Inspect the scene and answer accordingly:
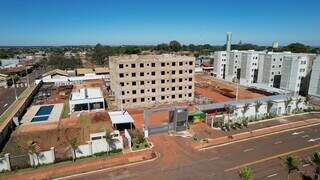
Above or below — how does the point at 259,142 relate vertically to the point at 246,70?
below

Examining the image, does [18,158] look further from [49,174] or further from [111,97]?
[111,97]

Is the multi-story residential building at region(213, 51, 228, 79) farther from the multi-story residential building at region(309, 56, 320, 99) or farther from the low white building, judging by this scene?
the low white building

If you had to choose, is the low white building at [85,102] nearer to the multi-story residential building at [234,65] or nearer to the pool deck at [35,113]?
the pool deck at [35,113]

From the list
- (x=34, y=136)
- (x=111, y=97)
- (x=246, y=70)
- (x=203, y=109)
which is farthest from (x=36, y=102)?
(x=246, y=70)

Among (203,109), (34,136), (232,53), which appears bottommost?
(34,136)

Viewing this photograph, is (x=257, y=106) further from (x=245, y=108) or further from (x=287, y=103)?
(x=287, y=103)

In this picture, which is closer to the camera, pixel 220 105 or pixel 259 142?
pixel 259 142
